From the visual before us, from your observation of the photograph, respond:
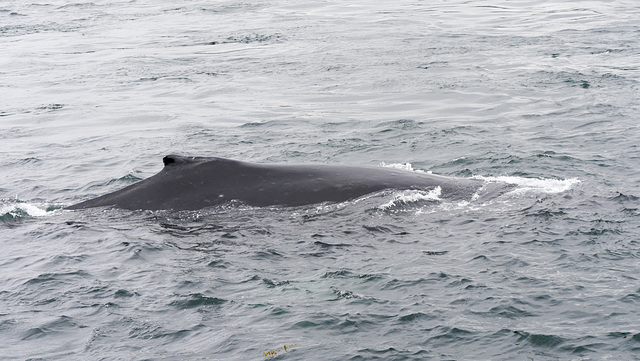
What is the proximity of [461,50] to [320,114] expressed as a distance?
7157 mm

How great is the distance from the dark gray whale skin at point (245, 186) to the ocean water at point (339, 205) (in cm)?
19

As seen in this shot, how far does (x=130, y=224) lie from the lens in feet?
32.7

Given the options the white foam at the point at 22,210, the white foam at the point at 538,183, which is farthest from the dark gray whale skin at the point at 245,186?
the white foam at the point at 22,210

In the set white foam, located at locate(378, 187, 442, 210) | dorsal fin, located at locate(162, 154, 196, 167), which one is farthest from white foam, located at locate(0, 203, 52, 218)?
white foam, located at locate(378, 187, 442, 210)

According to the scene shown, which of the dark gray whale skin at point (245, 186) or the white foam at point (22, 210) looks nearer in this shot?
the dark gray whale skin at point (245, 186)

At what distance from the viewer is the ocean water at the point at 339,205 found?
7.43 m

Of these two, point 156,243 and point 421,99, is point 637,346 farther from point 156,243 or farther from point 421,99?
point 421,99

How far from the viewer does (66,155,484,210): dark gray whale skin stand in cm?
1005

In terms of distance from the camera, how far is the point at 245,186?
10.2 metres

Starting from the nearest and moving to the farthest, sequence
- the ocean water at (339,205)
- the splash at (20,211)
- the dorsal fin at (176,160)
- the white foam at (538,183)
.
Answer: the ocean water at (339,205), the dorsal fin at (176,160), the white foam at (538,183), the splash at (20,211)

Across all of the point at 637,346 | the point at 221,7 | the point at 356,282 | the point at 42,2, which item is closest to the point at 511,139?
the point at 356,282

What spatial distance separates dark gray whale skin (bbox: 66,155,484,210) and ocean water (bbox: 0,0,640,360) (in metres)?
0.19

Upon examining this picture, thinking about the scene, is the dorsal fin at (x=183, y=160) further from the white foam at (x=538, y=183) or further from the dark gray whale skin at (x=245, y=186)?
the white foam at (x=538, y=183)

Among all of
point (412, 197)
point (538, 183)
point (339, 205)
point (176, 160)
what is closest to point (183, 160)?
point (176, 160)
